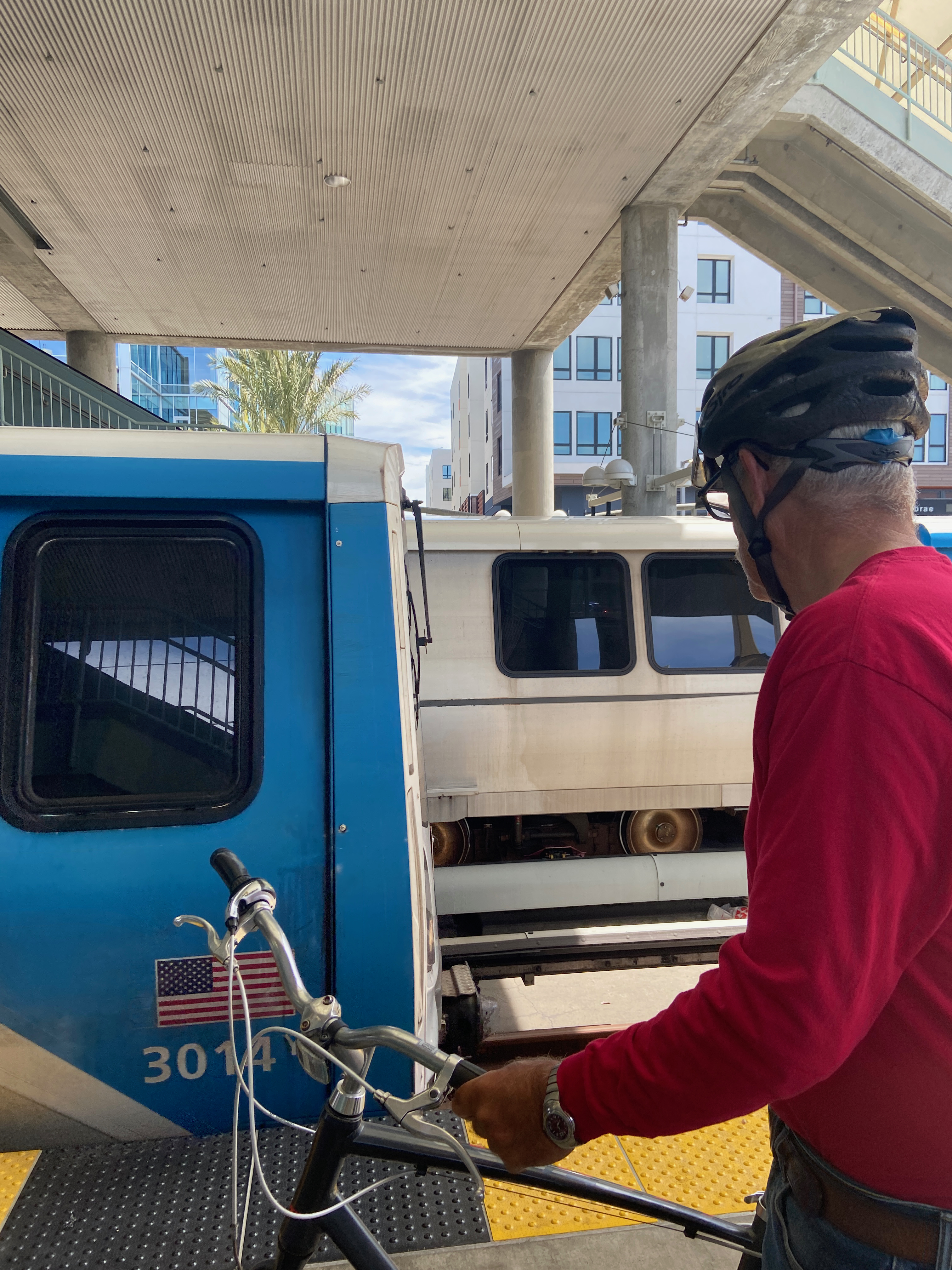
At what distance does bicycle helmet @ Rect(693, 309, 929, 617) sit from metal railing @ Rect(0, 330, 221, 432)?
19.0ft

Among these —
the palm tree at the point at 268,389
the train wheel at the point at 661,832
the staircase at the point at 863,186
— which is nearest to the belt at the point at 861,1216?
the train wheel at the point at 661,832

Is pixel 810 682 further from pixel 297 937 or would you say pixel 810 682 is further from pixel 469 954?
pixel 469 954

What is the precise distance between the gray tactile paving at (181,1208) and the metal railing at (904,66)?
529 inches

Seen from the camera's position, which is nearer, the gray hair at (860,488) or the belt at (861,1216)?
the belt at (861,1216)

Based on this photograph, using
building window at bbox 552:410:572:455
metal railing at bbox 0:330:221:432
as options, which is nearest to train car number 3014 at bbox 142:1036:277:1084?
metal railing at bbox 0:330:221:432

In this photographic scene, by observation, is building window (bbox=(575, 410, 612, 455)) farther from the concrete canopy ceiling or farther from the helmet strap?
the helmet strap

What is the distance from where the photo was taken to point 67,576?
7.82ft

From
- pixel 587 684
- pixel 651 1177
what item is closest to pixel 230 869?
pixel 651 1177

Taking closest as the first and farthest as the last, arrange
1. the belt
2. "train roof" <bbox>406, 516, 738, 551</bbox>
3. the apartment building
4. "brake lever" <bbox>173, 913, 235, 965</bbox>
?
1. the belt
2. "brake lever" <bbox>173, 913, 235, 965</bbox>
3. "train roof" <bbox>406, 516, 738, 551</bbox>
4. the apartment building

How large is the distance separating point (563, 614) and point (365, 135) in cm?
663

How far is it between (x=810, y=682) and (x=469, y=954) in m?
3.73

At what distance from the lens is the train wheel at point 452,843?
21.7ft

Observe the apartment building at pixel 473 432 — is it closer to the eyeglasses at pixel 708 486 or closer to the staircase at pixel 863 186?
the staircase at pixel 863 186

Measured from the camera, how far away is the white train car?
615 centimetres
